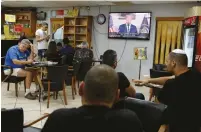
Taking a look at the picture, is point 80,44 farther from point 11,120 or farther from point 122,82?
point 11,120

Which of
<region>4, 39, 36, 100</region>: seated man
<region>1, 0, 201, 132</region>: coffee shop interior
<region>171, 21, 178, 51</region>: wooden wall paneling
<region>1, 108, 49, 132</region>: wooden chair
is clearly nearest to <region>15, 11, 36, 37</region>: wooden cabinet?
<region>1, 0, 201, 132</region>: coffee shop interior

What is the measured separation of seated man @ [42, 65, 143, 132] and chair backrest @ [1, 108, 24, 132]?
90cm

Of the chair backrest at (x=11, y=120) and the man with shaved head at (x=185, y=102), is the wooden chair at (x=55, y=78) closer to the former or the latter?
the chair backrest at (x=11, y=120)

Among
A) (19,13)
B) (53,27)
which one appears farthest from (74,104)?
(19,13)

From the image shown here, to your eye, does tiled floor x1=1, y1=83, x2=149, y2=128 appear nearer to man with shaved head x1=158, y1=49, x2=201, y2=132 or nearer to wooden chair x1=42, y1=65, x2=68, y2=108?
wooden chair x1=42, y1=65, x2=68, y2=108

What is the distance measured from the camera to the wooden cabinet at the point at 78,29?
26.3 ft

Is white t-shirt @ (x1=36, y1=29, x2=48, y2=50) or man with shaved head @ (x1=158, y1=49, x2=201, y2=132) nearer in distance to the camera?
man with shaved head @ (x1=158, y1=49, x2=201, y2=132)

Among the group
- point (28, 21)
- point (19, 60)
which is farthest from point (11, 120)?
point (28, 21)

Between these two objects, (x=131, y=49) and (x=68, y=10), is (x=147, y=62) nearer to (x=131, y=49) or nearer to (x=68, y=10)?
(x=131, y=49)

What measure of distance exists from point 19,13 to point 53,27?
1.54 m

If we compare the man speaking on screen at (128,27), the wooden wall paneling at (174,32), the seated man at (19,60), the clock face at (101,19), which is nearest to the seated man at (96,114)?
the seated man at (19,60)

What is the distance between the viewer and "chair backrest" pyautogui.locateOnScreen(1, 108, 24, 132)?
6.40ft

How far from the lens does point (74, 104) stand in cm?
466

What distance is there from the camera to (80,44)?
7.63 m
